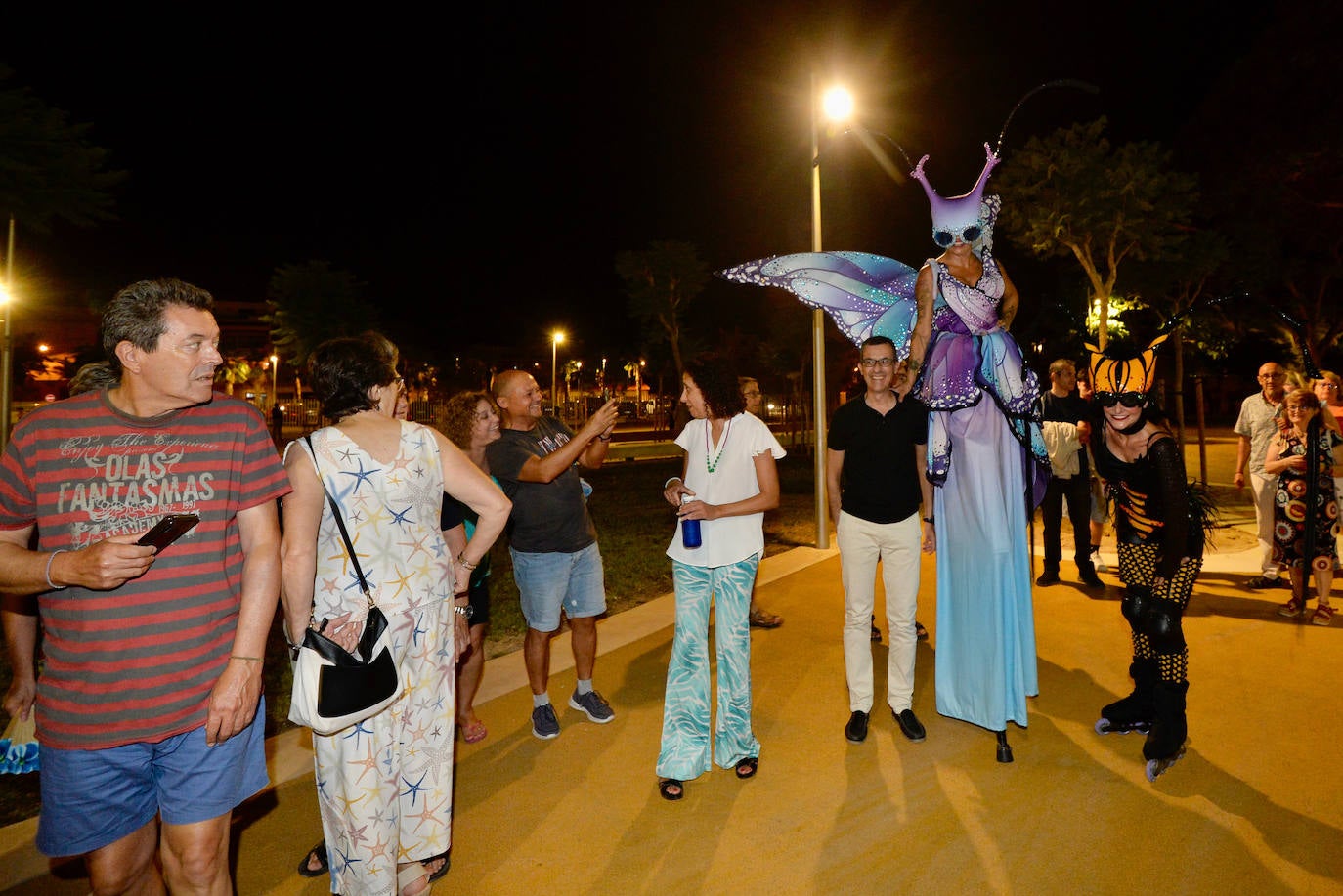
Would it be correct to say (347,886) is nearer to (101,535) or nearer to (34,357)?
(101,535)

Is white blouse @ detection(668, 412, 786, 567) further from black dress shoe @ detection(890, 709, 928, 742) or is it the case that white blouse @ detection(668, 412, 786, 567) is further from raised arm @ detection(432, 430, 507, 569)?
black dress shoe @ detection(890, 709, 928, 742)

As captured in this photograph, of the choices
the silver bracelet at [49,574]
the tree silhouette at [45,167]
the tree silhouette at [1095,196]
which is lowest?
the silver bracelet at [49,574]

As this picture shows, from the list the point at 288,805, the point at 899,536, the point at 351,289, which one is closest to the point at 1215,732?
the point at 899,536

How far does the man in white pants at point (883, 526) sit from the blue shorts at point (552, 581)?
58.8 inches

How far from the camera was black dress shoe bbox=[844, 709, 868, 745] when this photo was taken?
162 inches

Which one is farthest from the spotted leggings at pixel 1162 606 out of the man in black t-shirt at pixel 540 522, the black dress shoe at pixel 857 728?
the man in black t-shirt at pixel 540 522

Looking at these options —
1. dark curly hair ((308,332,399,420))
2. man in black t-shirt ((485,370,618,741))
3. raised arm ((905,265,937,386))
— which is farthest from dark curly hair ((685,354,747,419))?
dark curly hair ((308,332,399,420))

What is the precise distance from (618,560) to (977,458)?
222 inches

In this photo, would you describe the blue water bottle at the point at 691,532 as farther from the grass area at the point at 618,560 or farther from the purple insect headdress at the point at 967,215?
the grass area at the point at 618,560

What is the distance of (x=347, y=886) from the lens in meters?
2.61

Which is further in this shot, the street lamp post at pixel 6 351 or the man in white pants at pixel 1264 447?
the street lamp post at pixel 6 351

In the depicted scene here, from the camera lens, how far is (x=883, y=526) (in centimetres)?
420

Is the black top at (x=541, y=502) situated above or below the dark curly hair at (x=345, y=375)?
below

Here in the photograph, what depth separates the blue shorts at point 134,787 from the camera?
85.0 inches
